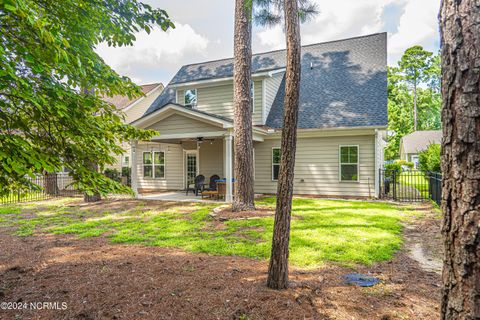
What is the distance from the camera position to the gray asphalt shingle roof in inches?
504

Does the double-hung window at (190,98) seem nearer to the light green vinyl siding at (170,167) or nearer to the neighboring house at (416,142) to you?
the light green vinyl siding at (170,167)

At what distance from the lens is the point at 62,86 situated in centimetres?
323

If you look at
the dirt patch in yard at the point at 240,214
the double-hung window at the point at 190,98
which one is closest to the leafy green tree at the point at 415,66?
the double-hung window at the point at 190,98

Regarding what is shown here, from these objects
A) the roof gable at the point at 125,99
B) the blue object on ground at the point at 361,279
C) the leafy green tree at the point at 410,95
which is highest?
the leafy green tree at the point at 410,95

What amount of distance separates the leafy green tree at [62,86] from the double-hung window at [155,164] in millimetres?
13003

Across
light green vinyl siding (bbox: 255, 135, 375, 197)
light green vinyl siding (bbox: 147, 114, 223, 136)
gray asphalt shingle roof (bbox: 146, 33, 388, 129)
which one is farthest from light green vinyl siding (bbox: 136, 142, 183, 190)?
light green vinyl siding (bbox: 255, 135, 375, 197)

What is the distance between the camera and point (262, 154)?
14.3 m

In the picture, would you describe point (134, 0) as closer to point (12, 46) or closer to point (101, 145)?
point (12, 46)

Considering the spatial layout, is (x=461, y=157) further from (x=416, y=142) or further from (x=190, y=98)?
(x=416, y=142)

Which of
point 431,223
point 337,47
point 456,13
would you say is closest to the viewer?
point 456,13

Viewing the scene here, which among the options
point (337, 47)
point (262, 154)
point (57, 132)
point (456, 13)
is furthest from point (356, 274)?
point (337, 47)

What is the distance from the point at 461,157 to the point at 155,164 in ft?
54.7

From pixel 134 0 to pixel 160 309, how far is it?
400cm

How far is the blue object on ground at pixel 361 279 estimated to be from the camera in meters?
3.85
